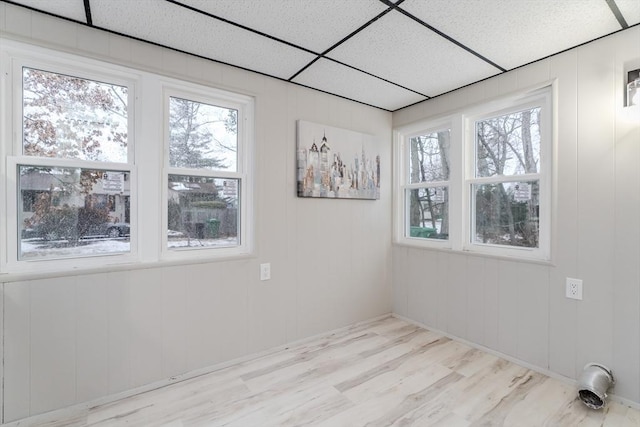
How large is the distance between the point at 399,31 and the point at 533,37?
0.89 m

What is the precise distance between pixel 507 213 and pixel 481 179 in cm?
37

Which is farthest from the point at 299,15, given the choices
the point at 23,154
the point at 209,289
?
the point at 209,289

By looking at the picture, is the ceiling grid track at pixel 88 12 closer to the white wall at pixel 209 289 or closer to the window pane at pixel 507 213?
the white wall at pixel 209 289

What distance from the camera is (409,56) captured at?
2189 millimetres

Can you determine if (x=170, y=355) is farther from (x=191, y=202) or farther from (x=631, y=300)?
(x=631, y=300)

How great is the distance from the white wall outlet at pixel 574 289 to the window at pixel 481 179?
238mm

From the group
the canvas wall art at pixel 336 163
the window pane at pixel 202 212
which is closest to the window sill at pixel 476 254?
the canvas wall art at pixel 336 163

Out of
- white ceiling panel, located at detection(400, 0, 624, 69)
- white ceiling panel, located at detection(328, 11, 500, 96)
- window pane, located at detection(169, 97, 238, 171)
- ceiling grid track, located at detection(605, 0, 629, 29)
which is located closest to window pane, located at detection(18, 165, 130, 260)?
window pane, located at detection(169, 97, 238, 171)

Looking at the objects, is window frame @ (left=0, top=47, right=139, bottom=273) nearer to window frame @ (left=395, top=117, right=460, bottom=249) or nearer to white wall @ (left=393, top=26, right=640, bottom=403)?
window frame @ (left=395, top=117, right=460, bottom=249)

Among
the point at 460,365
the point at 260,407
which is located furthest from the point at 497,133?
the point at 260,407

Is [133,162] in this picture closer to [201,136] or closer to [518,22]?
[201,136]

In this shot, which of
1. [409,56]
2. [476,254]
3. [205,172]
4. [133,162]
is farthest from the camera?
[476,254]

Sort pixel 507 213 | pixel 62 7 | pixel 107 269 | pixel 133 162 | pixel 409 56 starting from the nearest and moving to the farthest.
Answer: pixel 62 7 → pixel 107 269 → pixel 133 162 → pixel 409 56 → pixel 507 213

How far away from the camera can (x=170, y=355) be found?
83.6 inches
